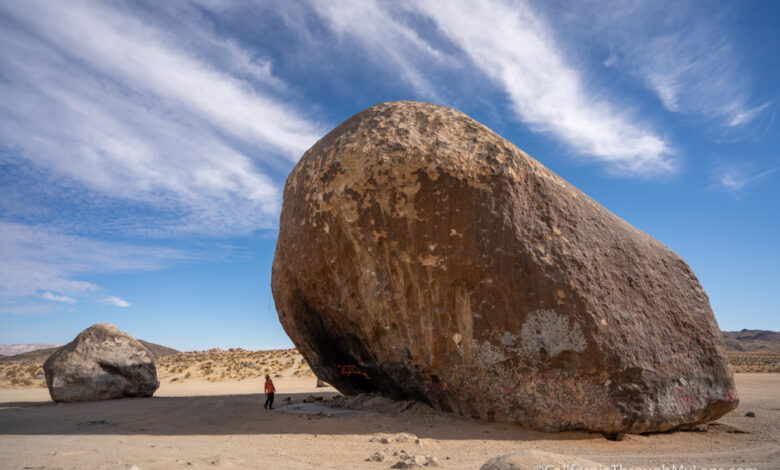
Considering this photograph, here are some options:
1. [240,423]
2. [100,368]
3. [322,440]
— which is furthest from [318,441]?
[100,368]

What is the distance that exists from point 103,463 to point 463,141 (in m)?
6.16

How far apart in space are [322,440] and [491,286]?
10.3 feet

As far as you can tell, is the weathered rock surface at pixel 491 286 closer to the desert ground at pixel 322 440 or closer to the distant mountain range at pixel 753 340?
the desert ground at pixel 322 440

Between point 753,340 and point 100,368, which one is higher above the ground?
point 753,340

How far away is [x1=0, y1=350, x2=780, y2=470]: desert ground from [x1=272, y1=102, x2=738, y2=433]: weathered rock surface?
363 millimetres

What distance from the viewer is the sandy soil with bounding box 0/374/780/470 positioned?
204 inches

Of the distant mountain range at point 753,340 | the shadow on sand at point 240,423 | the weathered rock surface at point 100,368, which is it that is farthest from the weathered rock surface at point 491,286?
the distant mountain range at point 753,340

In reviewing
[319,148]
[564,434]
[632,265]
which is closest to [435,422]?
[564,434]

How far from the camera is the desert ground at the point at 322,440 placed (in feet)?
17.1

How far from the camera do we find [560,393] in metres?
6.57

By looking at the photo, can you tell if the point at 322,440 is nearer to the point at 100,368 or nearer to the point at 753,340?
the point at 100,368

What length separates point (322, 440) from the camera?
20.5 feet

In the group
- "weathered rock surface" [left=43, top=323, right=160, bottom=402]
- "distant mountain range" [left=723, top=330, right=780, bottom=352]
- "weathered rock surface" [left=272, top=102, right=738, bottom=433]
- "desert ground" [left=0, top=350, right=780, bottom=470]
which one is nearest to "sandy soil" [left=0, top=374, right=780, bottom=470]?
"desert ground" [left=0, top=350, right=780, bottom=470]

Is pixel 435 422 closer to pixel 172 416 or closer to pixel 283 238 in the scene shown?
pixel 283 238
